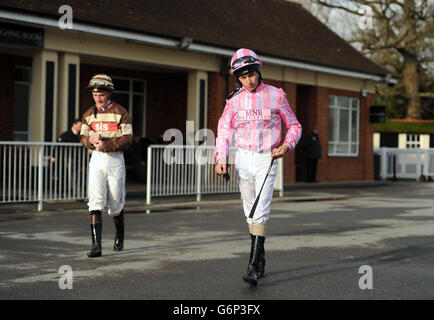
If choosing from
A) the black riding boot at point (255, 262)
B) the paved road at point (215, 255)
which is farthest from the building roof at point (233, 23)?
the black riding boot at point (255, 262)

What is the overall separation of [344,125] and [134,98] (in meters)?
7.89

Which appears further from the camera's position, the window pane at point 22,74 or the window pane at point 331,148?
the window pane at point 331,148

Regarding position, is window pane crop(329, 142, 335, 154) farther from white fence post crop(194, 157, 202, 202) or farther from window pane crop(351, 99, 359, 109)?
white fence post crop(194, 157, 202, 202)

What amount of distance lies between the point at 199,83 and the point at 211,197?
432cm

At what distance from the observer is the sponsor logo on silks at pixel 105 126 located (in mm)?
7848

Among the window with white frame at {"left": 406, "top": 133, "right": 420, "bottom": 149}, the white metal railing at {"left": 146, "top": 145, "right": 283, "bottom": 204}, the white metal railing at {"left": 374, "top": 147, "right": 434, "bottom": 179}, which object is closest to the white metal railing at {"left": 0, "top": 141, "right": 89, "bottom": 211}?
the white metal railing at {"left": 146, "top": 145, "right": 283, "bottom": 204}

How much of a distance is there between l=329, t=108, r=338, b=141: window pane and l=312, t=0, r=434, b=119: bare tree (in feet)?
47.2

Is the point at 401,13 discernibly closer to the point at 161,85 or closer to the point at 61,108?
the point at 161,85

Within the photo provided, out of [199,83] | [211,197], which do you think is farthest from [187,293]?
[199,83]

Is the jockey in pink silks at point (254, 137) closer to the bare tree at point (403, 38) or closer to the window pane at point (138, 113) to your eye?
the window pane at point (138, 113)

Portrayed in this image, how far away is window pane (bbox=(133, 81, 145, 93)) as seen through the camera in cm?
2077

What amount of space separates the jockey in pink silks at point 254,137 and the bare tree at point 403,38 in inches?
1264

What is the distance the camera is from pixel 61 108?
15969mm

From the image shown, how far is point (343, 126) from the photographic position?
81.3 ft
